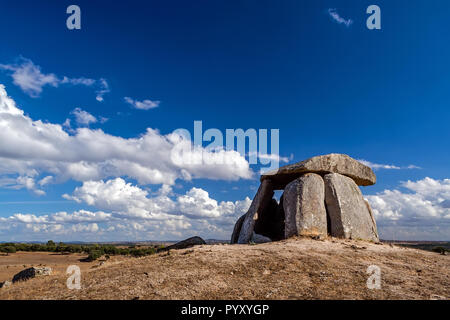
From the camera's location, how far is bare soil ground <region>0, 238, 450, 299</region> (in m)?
6.84

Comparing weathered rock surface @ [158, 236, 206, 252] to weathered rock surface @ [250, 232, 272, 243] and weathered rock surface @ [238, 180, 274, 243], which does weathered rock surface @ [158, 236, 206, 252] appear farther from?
weathered rock surface @ [250, 232, 272, 243]

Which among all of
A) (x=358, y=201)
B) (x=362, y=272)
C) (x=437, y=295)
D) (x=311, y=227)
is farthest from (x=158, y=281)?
(x=358, y=201)

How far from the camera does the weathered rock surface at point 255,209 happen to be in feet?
53.0

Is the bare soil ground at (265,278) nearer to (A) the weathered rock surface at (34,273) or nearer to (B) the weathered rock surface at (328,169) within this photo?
(A) the weathered rock surface at (34,273)

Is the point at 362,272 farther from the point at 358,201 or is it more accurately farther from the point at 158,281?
the point at 358,201

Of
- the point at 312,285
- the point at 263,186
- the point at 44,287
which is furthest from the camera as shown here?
the point at 263,186

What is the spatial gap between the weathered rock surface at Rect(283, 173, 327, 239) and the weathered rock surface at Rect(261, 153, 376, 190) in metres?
0.57

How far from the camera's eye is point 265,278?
25.5 feet

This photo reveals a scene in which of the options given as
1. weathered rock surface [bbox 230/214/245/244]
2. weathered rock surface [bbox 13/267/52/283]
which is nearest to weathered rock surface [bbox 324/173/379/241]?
weathered rock surface [bbox 230/214/245/244]
